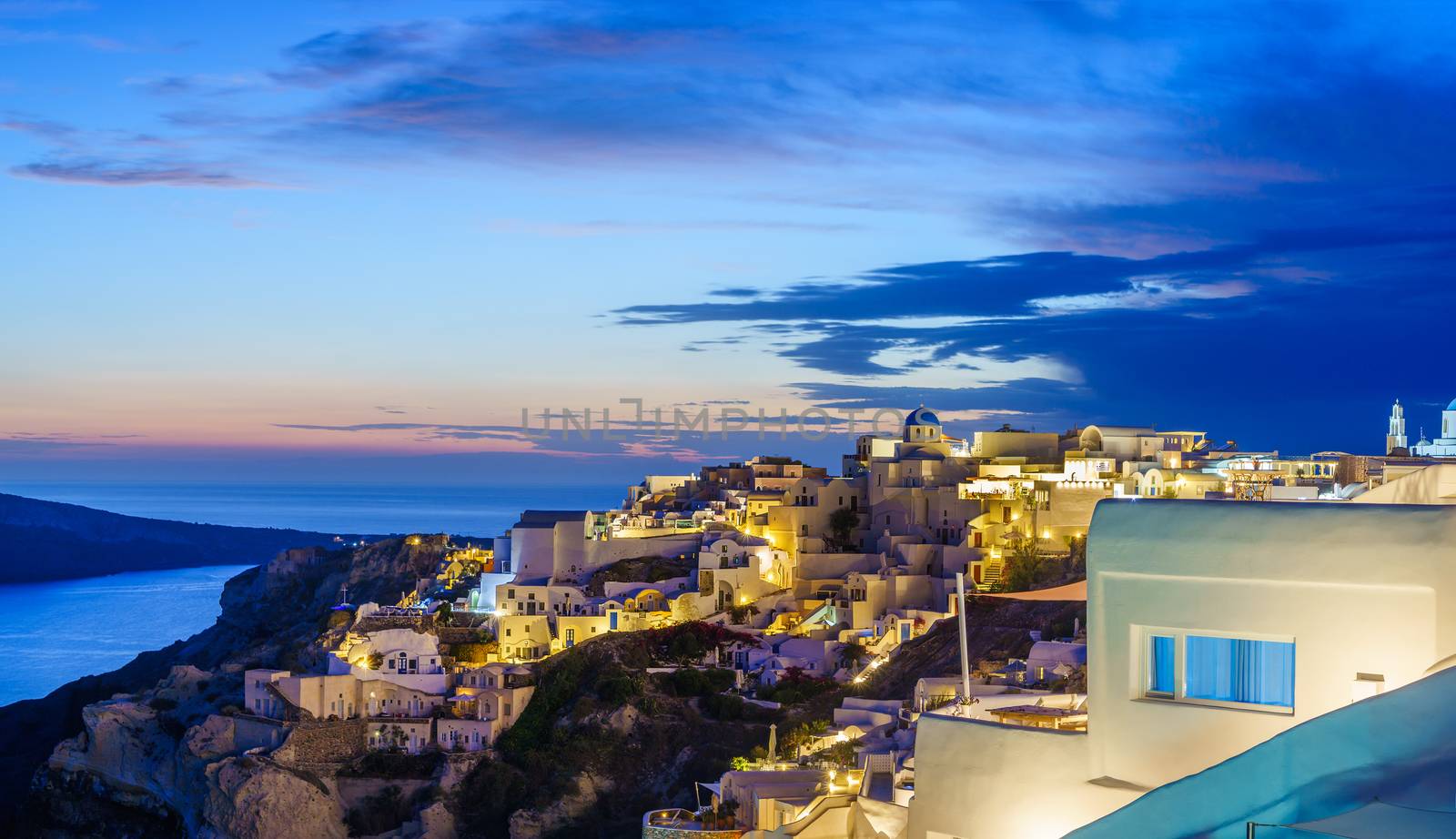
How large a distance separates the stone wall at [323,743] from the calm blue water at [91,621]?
35.8 metres

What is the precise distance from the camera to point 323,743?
80.9ft

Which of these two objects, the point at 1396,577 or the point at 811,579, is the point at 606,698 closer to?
the point at 811,579

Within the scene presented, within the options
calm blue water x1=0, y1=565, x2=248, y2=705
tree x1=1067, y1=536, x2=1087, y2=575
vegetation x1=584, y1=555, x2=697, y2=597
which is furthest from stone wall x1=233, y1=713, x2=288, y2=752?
calm blue water x1=0, y1=565, x2=248, y2=705

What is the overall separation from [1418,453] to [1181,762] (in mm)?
24493

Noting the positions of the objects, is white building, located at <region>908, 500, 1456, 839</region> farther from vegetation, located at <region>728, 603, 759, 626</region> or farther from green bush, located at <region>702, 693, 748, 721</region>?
vegetation, located at <region>728, 603, 759, 626</region>

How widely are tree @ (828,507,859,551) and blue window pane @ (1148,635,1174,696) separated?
2798 cm

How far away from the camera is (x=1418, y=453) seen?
27.2 metres

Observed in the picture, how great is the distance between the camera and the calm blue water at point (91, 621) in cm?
6369

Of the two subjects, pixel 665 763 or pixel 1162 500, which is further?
pixel 665 763

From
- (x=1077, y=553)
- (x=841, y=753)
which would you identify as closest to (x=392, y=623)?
(x=1077, y=553)

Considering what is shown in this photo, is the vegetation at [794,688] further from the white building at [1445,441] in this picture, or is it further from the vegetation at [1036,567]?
the white building at [1445,441]

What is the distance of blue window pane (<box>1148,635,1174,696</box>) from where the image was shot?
5492 mm

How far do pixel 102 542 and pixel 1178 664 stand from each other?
123 meters

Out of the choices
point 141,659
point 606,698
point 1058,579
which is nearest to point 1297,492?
point 1058,579
